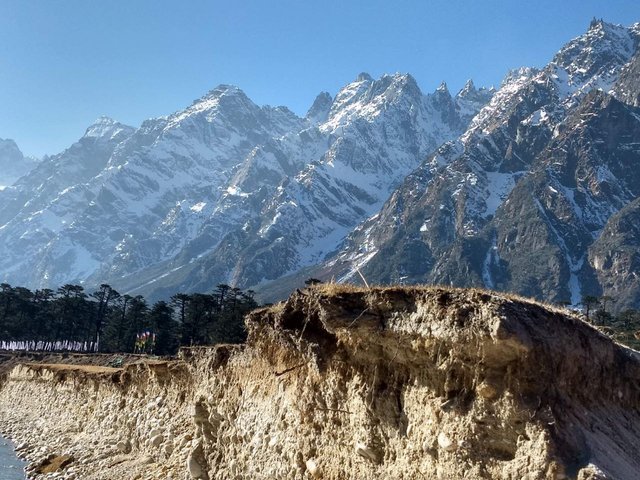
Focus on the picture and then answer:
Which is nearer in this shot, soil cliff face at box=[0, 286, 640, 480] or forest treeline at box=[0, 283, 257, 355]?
soil cliff face at box=[0, 286, 640, 480]

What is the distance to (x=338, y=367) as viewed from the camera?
555 inches

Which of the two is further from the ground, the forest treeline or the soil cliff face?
the forest treeline

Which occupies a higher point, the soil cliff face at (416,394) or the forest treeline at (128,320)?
the forest treeline at (128,320)

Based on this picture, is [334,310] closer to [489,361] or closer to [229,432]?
[489,361]

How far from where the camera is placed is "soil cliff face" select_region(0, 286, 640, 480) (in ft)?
33.3

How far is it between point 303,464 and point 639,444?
701 centimetres

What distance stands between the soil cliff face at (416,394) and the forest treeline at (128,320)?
227 feet

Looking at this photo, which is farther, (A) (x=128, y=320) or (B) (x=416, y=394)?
(A) (x=128, y=320)

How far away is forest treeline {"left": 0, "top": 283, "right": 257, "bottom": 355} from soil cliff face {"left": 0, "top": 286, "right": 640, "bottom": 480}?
69058 millimetres

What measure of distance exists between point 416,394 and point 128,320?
110 m

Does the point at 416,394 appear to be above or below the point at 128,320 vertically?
below

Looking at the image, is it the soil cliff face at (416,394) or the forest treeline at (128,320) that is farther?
the forest treeline at (128,320)

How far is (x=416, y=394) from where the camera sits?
12.0 metres

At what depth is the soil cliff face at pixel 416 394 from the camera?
33.3 feet
